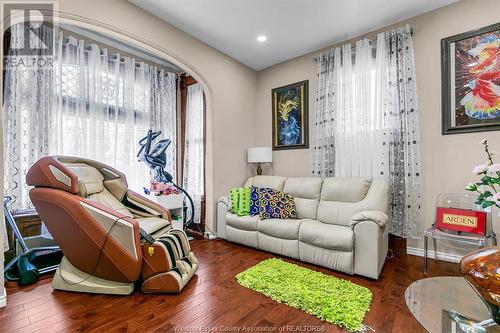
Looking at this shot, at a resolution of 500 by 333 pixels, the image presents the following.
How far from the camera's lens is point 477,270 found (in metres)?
1.06

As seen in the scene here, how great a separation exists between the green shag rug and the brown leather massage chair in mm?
705

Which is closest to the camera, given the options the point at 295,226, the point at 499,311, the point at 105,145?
the point at 499,311

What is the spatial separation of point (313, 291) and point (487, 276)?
1249 mm

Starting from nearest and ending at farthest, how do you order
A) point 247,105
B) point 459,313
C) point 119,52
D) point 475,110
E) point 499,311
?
point 499,311
point 459,313
point 475,110
point 119,52
point 247,105

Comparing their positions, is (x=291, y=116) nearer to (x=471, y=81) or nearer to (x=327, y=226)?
(x=327, y=226)

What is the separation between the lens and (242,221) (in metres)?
Answer: 3.18

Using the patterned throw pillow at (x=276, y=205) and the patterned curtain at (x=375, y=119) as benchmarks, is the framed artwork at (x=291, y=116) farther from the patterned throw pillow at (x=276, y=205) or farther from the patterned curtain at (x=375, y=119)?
the patterned throw pillow at (x=276, y=205)

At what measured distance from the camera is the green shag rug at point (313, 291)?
168 cm

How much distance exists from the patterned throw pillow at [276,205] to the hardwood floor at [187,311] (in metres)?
1.00

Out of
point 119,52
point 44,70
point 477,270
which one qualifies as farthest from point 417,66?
point 44,70

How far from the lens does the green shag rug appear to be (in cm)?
168

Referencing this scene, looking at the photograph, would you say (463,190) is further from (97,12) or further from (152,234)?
(97,12)

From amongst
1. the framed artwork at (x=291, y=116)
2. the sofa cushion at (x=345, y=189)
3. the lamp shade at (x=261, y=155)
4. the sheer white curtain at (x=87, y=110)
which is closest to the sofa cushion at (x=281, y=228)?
the sofa cushion at (x=345, y=189)

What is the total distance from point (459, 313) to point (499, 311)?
0.18 m
